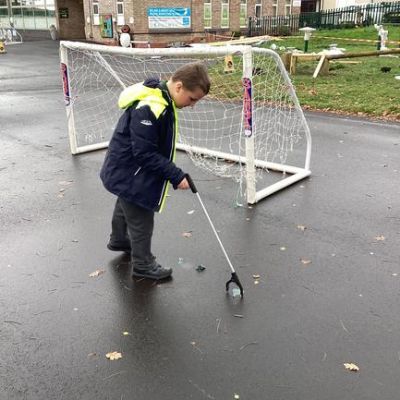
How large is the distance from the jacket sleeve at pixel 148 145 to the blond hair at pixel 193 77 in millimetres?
322

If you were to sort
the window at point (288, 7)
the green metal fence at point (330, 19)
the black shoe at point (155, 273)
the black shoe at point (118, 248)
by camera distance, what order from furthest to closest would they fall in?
1. the window at point (288, 7)
2. the green metal fence at point (330, 19)
3. the black shoe at point (118, 248)
4. the black shoe at point (155, 273)

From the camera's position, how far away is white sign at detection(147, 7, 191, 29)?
2853 centimetres

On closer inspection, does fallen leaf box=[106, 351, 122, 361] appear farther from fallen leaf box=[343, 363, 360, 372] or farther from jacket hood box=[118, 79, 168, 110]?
jacket hood box=[118, 79, 168, 110]

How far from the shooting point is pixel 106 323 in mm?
3514

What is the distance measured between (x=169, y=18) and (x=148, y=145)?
27613 mm

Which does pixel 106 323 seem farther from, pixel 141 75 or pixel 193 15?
pixel 193 15

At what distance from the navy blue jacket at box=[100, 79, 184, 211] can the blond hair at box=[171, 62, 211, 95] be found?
0.16m

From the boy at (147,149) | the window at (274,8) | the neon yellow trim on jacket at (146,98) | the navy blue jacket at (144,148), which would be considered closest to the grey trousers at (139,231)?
the boy at (147,149)

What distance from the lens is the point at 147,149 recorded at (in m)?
3.51

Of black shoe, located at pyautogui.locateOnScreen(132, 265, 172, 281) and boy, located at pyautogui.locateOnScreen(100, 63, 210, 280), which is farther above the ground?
boy, located at pyautogui.locateOnScreen(100, 63, 210, 280)

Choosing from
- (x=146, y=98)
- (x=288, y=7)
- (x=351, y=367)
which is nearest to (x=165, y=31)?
(x=288, y=7)

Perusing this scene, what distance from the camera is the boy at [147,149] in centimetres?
348

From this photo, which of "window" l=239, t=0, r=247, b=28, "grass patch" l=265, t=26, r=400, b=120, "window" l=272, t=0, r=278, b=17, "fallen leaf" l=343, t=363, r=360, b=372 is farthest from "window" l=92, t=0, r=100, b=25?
"fallen leaf" l=343, t=363, r=360, b=372

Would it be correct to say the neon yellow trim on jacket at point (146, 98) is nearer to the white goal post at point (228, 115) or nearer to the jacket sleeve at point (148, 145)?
the jacket sleeve at point (148, 145)
